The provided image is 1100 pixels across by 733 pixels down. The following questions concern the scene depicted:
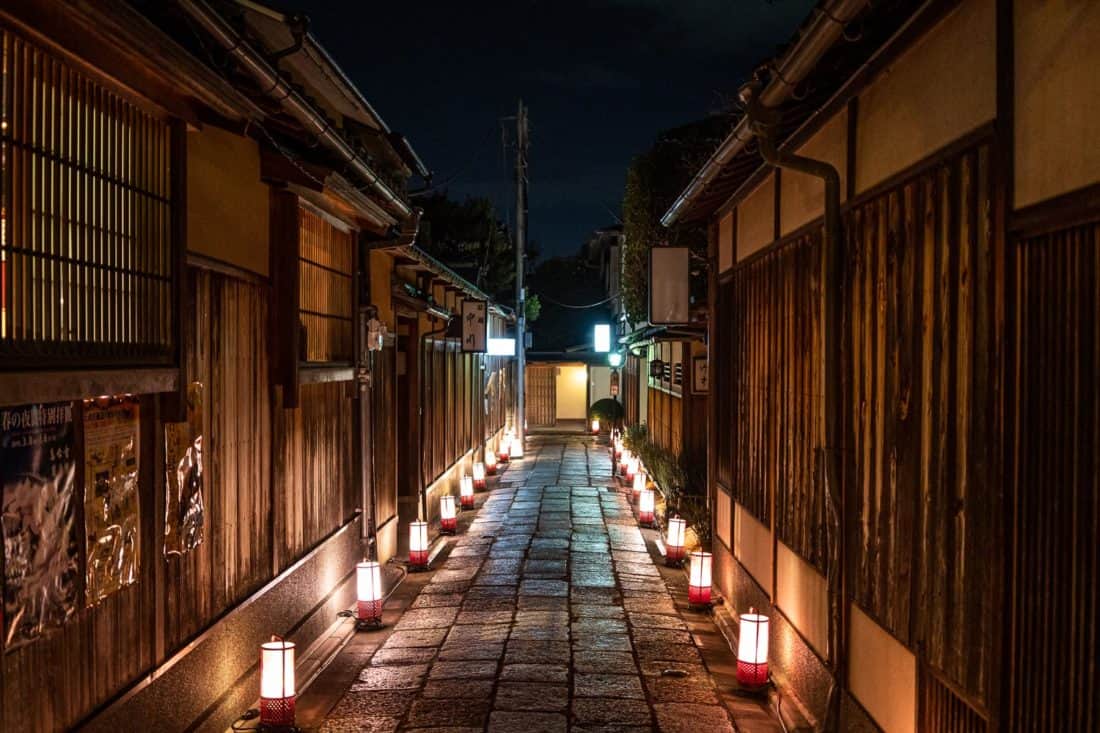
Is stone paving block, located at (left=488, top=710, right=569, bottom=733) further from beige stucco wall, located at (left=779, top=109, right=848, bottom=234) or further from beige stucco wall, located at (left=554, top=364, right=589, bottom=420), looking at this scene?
beige stucco wall, located at (left=554, top=364, right=589, bottom=420)

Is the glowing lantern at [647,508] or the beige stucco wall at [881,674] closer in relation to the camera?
the beige stucco wall at [881,674]

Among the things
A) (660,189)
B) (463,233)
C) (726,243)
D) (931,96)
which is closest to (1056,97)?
(931,96)

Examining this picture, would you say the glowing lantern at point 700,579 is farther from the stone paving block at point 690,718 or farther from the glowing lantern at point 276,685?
the glowing lantern at point 276,685

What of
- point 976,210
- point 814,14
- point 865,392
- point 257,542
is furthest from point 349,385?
point 976,210

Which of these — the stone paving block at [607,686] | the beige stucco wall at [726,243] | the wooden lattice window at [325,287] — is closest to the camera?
the stone paving block at [607,686]

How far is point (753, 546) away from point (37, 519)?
29.4ft

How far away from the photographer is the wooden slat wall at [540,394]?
52969 millimetres

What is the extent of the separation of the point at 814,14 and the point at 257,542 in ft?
22.9

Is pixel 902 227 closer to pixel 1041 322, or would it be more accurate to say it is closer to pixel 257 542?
pixel 1041 322

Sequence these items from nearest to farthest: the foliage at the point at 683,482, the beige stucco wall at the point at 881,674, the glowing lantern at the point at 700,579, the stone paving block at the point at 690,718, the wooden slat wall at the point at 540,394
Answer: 1. the beige stucco wall at the point at 881,674
2. the stone paving block at the point at 690,718
3. the glowing lantern at the point at 700,579
4. the foliage at the point at 683,482
5. the wooden slat wall at the point at 540,394

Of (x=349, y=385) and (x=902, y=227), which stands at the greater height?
(x=902, y=227)

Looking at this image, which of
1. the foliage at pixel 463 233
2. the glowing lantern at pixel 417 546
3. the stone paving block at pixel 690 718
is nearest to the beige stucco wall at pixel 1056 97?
the stone paving block at pixel 690 718

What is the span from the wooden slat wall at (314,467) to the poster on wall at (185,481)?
231cm

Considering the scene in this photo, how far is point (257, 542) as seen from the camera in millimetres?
9852
